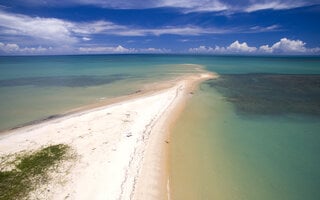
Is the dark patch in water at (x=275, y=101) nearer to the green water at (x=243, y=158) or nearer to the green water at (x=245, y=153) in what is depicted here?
the green water at (x=245, y=153)

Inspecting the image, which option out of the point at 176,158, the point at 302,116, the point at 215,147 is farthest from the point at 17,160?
the point at 302,116

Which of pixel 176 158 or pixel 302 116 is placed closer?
pixel 176 158

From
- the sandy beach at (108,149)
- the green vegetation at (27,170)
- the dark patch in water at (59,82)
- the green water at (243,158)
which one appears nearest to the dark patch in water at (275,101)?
the green water at (243,158)

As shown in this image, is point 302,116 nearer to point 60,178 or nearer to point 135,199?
point 135,199

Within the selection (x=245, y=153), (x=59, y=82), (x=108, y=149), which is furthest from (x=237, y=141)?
(x=59, y=82)

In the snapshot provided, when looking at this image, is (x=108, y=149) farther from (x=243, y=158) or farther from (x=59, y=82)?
(x=59, y=82)

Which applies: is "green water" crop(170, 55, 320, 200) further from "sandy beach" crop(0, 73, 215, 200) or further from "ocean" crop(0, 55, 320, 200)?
"sandy beach" crop(0, 73, 215, 200)
